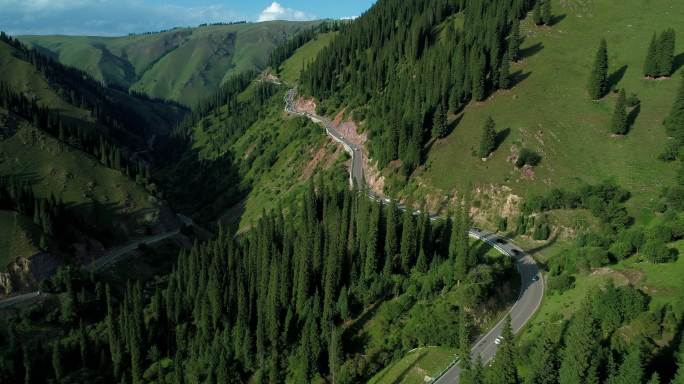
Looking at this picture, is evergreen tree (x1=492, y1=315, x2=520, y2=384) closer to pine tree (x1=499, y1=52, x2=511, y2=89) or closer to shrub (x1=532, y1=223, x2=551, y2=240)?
shrub (x1=532, y1=223, x2=551, y2=240)

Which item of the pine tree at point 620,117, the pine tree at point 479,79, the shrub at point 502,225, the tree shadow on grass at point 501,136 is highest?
the pine tree at point 479,79

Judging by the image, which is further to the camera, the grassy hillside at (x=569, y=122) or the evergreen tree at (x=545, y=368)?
the grassy hillside at (x=569, y=122)

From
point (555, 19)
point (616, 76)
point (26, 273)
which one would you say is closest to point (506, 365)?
point (616, 76)

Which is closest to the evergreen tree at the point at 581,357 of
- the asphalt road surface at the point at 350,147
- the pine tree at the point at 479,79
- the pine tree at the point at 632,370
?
the pine tree at the point at 632,370

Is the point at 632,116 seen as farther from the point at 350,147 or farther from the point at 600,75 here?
the point at 350,147

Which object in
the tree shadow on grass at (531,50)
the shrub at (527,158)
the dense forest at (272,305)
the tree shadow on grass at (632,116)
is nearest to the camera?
the dense forest at (272,305)

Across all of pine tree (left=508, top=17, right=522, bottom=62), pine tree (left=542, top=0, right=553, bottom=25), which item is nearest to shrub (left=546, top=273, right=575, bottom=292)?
pine tree (left=508, top=17, right=522, bottom=62)

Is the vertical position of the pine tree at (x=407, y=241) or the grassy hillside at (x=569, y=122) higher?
the grassy hillside at (x=569, y=122)

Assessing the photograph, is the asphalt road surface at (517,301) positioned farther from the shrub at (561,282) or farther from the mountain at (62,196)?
the mountain at (62,196)
